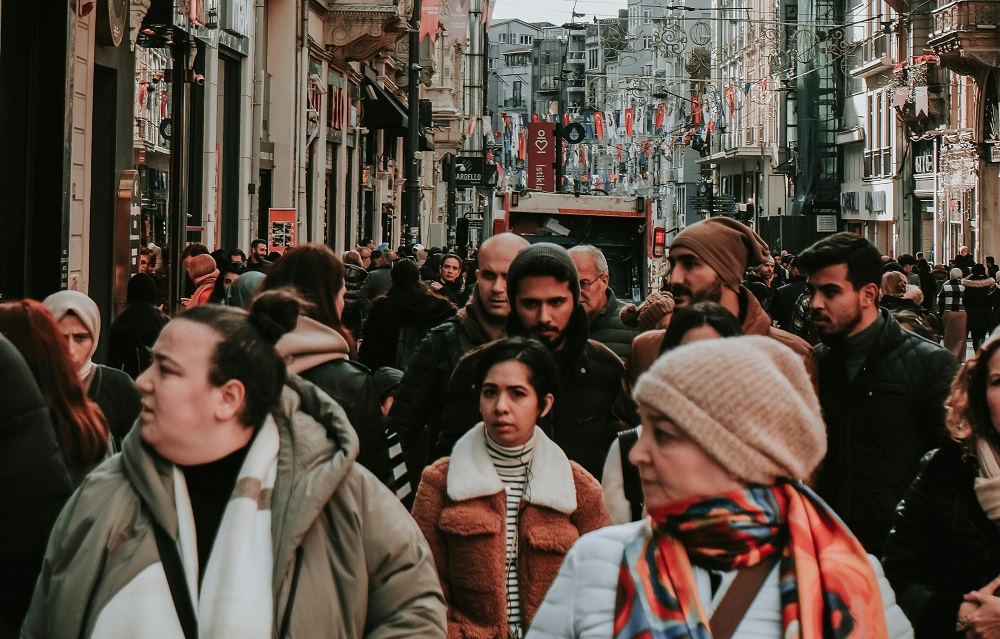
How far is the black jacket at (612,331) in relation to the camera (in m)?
7.72

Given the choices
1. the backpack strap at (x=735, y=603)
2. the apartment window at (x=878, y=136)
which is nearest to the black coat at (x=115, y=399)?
the backpack strap at (x=735, y=603)

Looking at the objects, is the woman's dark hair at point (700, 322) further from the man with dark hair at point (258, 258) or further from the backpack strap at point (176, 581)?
the man with dark hair at point (258, 258)

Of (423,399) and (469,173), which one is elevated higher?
(469,173)

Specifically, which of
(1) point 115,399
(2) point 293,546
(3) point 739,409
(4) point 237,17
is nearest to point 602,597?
(3) point 739,409

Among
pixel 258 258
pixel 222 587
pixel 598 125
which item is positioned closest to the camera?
pixel 222 587

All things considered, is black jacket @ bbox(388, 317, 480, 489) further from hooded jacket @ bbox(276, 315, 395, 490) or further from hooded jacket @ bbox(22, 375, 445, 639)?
hooded jacket @ bbox(22, 375, 445, 639)

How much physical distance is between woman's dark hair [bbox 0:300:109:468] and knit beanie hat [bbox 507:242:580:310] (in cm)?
168

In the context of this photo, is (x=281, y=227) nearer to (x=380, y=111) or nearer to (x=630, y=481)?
(x=630, y=481)

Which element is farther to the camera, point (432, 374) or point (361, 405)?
point (432, 374)

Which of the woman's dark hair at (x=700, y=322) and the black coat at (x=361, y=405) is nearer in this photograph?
the woman's dark hair at (x=700, y=322)

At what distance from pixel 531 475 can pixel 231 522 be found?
1869 mm

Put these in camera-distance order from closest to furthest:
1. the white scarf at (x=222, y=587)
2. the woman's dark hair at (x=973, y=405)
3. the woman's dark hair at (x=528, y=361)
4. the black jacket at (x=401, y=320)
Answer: the white scarf at (x=222, y=587)
the woman's dark hair at (x=973, y=405)
the woman's dark hair at (x=528, y=361)
the black jacket at (x=401, y=320)

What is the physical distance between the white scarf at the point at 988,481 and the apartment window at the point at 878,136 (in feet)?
177

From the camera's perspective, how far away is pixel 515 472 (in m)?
5.12
